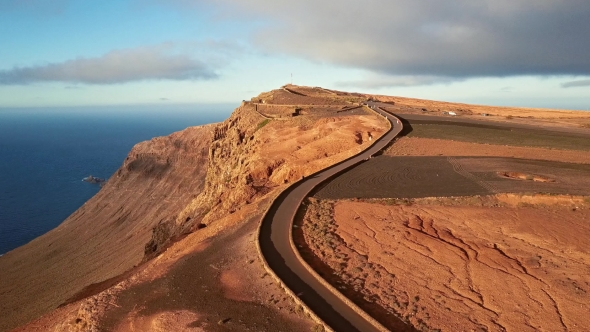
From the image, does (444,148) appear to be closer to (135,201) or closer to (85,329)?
(85,329)

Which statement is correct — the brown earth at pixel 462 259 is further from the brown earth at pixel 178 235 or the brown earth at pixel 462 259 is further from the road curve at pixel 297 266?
the brown earth at pixel 178 235

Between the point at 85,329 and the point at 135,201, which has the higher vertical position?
the point at 85,329

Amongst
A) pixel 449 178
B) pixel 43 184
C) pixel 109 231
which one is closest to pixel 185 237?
pixel 449 178

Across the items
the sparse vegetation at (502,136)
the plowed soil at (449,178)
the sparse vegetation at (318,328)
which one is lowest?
the sparse vegetation at (318,328)

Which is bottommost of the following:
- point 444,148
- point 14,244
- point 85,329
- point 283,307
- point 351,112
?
point 14,244

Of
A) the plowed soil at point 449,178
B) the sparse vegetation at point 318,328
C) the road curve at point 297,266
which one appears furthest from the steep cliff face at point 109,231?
the sparse vegetation at point 318,328

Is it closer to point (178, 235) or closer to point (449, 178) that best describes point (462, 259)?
point (449, 178)

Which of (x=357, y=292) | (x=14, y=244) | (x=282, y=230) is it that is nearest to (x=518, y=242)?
(x=357, y=292)
